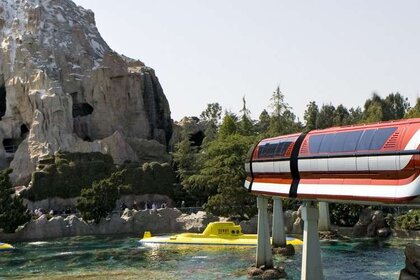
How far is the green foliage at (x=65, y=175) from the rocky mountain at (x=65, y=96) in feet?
13.2

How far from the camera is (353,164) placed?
1938 centimetres

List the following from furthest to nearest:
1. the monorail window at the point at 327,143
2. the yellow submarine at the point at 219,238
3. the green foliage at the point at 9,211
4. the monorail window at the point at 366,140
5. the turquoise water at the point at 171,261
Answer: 1. the green foliage at the point at 9,211
2. the yellow submarine at the point at 219,238
3. the turquoise water at the point at 171,261
4. the monorail window at the point at 327,143
5. the monorail window at the point at 366,140

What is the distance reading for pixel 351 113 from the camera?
383 ft

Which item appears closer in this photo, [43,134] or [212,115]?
[43,134]

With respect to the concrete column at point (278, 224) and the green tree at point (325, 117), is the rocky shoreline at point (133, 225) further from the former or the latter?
the green tree at point (325, 117)

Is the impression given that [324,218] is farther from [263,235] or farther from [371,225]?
[263,235]

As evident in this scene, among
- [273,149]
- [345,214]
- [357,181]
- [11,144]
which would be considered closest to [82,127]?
[11,144]

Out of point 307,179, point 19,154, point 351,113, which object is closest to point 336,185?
point 307,179

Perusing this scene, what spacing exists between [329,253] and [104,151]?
4306 cm

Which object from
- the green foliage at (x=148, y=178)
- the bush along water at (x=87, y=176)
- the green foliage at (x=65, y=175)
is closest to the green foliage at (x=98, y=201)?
the bush along water at (x=87, y=176)

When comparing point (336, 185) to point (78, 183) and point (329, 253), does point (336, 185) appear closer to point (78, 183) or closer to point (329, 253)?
point (329, 253)

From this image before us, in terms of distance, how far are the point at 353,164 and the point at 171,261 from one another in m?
27.7

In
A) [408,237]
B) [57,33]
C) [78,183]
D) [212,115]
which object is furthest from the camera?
[212,115]

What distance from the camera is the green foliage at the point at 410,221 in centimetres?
5406
